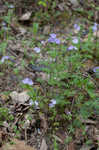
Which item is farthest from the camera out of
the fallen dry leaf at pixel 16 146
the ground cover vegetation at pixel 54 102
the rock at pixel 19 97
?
the rock at pixel 19 97

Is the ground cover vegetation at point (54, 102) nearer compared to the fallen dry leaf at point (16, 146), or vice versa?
the fallen dry leaf at point (16, 146)

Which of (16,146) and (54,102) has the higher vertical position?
(54,102)

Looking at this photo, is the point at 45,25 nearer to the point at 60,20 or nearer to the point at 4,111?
the point at 60,20

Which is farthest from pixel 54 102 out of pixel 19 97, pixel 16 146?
pixel 16 146

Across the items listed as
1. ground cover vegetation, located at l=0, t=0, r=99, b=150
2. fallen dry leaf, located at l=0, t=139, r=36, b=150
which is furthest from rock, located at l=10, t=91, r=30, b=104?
fallen dry leaf, located at l=0, t=139, r=36, b=150

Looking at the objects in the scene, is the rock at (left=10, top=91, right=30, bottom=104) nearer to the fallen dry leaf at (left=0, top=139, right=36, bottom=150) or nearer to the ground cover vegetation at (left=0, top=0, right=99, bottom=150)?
the ground cover vegetation at (left=0, top=0, right=99, bottom=150)

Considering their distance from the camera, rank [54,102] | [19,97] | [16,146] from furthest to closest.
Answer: [19,97]
[54,102]
[16,146]

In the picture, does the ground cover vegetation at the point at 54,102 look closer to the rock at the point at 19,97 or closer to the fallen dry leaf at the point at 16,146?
the rock at the point at 19,97

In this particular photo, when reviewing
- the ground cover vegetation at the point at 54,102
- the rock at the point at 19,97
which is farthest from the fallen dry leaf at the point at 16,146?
the rock at the point at 19,97

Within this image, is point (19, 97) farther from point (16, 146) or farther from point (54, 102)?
point (16, 146)

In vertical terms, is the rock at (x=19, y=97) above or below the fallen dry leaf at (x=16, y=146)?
above

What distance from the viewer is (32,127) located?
2.64 metres

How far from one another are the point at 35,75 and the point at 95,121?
4.05 feet

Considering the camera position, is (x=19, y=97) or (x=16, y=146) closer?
(x=16, y=146)
